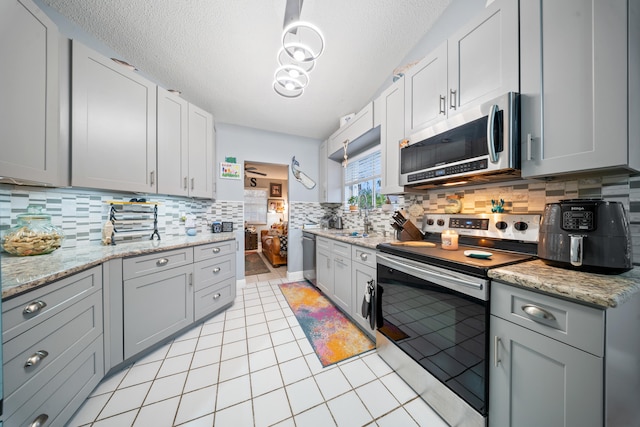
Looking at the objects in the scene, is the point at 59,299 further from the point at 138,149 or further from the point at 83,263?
the point at 138,149

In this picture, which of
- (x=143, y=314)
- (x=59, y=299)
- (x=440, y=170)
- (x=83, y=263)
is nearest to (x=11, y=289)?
(x=59, y=299)

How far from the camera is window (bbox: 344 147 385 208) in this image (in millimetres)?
2799

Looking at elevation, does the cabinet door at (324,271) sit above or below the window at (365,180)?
below

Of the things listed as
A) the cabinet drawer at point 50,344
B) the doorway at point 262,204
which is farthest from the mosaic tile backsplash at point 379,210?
the doorway at point 262,204

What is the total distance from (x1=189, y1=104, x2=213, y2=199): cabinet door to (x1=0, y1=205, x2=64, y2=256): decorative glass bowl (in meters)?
1.06

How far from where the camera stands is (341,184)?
3672 millimetres

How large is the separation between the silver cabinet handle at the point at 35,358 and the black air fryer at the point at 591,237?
2370 mm

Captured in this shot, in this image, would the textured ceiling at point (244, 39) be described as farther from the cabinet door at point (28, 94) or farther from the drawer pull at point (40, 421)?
the drawer pull at point (40, 421)

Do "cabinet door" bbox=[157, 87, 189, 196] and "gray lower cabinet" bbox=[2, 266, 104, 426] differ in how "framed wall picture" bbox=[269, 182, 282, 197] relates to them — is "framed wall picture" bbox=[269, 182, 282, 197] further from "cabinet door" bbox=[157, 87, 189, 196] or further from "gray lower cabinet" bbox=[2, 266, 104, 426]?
"gray lower cabinet" bbox=[2, 266, 104, 426]

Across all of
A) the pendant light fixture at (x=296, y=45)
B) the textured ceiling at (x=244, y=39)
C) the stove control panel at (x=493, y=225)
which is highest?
the textured ceiling at (x=244, y=39)

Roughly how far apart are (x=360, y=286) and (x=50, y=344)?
1.94 m

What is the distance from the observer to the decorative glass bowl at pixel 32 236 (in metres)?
1.31

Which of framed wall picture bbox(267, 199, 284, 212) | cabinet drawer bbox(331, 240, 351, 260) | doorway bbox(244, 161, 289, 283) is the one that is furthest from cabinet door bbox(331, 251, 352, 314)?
framed wall picture bbox(267, 199, 284, 212)

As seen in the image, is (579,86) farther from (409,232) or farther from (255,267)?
(255,267)
